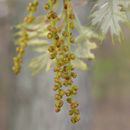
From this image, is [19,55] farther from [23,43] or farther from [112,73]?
[112,73]

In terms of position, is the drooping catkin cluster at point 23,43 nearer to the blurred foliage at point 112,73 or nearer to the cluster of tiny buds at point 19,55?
the cluster of tiny buds at point 19,55

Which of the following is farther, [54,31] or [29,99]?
[29,99]

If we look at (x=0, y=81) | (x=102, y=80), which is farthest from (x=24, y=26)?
(x=102, y=80)

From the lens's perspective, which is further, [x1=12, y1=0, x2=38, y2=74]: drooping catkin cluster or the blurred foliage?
the blurred foliage

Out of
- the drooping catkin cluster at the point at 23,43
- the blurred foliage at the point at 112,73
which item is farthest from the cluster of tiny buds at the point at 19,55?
the blurred foliage at the point at 112,73

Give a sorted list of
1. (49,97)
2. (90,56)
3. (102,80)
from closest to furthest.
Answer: (90,56)
(49,97)
(102,80)

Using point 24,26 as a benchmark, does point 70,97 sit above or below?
below

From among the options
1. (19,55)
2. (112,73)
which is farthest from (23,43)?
(112,73)

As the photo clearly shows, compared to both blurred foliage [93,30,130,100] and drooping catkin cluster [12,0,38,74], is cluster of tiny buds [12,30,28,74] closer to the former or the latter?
drooping catkin cluster [12,0,38,74]

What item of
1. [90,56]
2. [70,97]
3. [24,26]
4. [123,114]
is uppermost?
[24,26]

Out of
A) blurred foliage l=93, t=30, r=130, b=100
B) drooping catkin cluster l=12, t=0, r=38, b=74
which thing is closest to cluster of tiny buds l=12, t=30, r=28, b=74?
drooping catkin cluster l=12, t=0, r=38, b=74

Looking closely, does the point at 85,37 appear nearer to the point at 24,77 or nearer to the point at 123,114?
the point at 24,77
